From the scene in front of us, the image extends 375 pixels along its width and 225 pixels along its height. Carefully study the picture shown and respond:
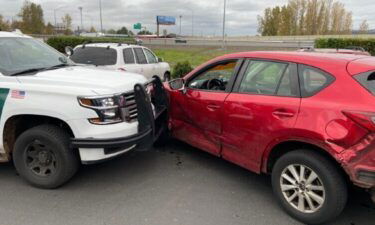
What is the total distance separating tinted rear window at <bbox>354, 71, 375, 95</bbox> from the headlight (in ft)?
8.22

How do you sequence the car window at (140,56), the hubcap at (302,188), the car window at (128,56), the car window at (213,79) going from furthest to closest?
the car window at (140,56) < the car window at (128,56) < the car window at (213,79) < the hubcap at (302,188)

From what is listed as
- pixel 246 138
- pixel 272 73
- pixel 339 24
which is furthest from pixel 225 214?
pixel 339 24

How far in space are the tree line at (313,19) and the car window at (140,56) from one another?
6334 cm

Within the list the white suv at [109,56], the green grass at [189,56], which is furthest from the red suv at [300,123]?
the green grass at [189,56]

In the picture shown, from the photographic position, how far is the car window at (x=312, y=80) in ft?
10.8

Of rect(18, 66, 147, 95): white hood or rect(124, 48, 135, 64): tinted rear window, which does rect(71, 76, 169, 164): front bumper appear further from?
rect(124, 48, 135, 64): tinted rear window

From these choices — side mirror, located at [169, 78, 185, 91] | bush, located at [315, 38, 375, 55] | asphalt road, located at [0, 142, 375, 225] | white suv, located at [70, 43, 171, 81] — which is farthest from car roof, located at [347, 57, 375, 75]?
bush, located at [315, 38, 375, 55]

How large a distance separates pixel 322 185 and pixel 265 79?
1.32m

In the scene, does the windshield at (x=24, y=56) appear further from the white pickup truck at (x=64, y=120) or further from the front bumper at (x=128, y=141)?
the front bumper at (x=128, y=141)

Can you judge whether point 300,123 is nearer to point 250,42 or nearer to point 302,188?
point 302,188

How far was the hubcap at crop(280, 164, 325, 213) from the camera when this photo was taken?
10.7ft

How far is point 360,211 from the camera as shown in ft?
11.9

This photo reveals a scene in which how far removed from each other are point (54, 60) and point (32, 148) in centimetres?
153

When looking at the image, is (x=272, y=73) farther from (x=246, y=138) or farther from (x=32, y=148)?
(x=32, y=148)
